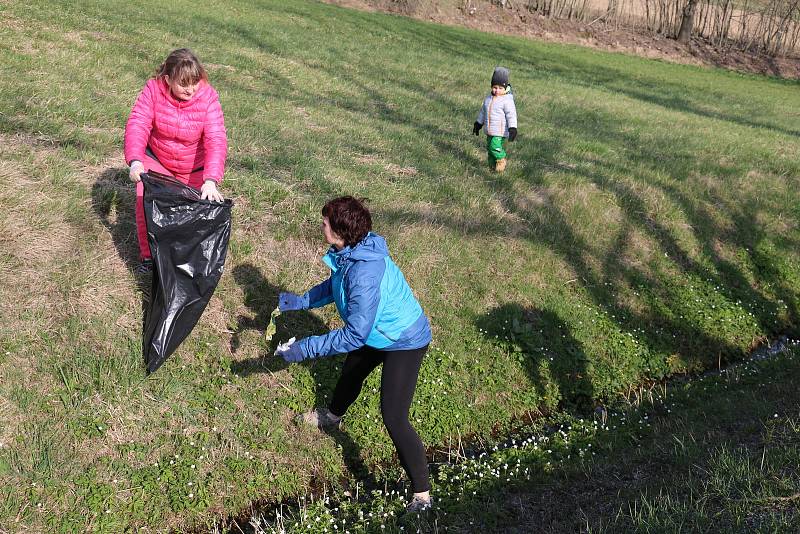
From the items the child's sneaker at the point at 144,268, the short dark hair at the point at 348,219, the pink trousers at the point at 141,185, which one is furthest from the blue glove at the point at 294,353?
the child's sneaker at the point at 144,268

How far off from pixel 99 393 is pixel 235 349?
1.10 m

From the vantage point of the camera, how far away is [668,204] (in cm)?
972

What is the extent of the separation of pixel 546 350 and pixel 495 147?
336 cm

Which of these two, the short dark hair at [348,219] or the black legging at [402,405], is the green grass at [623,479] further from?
the short dark hair at [348,219]

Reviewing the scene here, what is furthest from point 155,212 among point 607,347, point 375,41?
point 375,41

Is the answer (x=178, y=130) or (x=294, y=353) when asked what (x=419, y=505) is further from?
(x=178, y=130)

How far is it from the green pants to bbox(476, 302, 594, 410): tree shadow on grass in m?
2.78

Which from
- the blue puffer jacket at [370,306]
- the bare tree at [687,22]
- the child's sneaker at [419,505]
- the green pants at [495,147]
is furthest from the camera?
the bare tree at [687,22]

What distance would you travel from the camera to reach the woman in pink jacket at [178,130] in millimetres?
4773

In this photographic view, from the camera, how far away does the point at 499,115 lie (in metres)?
8.71

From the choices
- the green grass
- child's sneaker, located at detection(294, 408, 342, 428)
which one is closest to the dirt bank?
the green grass

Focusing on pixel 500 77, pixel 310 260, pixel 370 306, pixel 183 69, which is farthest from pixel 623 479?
pixel 500 77

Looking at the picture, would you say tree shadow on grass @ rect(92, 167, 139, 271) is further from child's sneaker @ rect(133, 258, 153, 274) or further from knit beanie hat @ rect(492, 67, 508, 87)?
knit beanie hat @ rect(492, 67, 508, 87)

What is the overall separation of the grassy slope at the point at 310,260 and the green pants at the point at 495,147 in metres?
0.26
